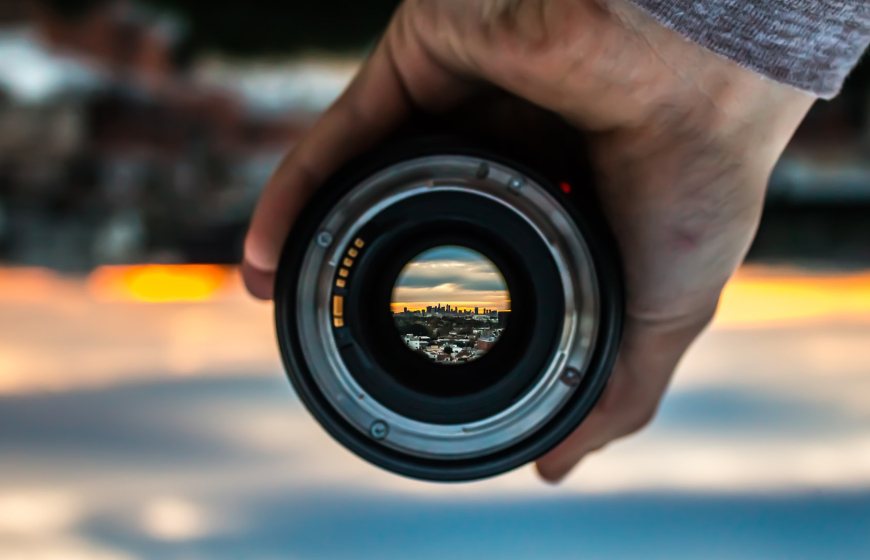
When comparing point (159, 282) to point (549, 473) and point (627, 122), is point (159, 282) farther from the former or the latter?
point (627, 122)

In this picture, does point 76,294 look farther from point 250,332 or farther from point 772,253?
point 772,253

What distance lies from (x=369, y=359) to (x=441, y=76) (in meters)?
0.19

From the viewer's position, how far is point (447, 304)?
0.69 metres

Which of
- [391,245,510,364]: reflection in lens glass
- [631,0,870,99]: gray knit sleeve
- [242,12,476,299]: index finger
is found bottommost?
[391,245,510,364]: reflection in lens glass

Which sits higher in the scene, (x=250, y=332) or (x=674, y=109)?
(x=250, y=332)

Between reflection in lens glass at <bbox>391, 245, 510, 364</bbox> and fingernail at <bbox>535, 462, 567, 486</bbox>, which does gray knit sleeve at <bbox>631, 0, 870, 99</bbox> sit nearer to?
reflection in lens glass at <bbox>391, 245, 510, 364</bbox>

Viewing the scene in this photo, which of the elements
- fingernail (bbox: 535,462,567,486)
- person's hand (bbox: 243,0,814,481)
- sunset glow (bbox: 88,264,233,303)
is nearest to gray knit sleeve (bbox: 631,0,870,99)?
person's hand (bbox: 243,0,814,481)

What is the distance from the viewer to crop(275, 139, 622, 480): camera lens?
2.10 feet

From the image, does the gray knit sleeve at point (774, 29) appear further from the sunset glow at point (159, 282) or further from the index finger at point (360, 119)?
the sunset glow at point (159, 282)

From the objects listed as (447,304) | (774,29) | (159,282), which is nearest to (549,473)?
(447,304)

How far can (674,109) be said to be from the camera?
2.09 ft

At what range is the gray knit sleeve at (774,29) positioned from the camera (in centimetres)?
57

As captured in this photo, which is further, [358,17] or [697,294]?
[358,17]

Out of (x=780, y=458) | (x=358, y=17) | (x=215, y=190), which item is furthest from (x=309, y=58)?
(x=780, y=458)
